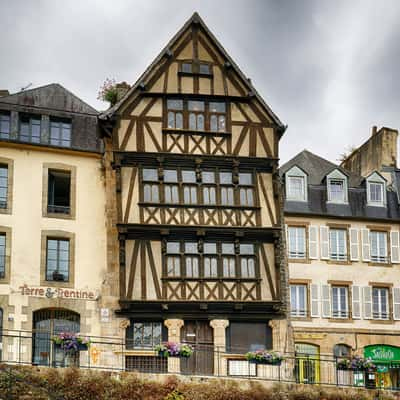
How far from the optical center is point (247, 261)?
1139 inches

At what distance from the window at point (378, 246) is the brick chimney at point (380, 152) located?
3487 mm

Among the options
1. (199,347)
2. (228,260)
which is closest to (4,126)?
(228,260)

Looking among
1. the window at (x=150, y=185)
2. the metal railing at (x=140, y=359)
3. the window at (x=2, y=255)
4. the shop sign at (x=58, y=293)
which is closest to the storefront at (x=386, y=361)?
the metal railing at (x=140, y=359)

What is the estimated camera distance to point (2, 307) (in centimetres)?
2694

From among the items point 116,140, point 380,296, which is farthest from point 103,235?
point 380,296

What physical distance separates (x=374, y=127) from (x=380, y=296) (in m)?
8.52

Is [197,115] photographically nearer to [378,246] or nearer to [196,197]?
[196,197]

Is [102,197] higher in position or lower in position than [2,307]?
higher

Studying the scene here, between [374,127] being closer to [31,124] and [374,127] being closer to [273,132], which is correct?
[273,132]

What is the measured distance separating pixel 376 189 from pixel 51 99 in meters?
12.9

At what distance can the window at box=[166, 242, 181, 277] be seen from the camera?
28.3 metres

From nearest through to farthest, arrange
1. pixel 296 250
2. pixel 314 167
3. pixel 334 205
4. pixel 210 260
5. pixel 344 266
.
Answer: pixel 210 260
pixel 296 250
pixel 344 266
pixel 334 205
pixel 314 167

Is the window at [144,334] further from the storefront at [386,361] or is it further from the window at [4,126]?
the storefront at [386,361]

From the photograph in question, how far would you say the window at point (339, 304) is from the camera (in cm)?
3309
